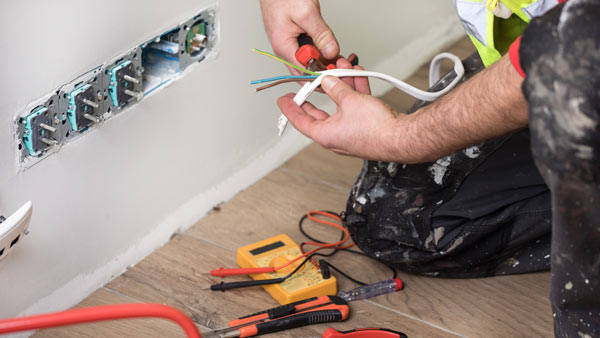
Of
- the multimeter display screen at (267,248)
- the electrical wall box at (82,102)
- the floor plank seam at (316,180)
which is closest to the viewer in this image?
the electrical wall box at (82,102)

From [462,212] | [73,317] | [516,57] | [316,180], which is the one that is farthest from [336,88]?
[316,180]

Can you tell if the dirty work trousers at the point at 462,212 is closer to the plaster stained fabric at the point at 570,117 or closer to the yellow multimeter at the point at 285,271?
the yellow multimeter at the point at 285,271

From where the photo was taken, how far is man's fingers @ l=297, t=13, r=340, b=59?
1.15 m

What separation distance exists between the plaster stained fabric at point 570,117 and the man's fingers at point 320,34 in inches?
15.3

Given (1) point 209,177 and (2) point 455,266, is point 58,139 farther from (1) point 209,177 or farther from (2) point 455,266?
(2) point 455,266

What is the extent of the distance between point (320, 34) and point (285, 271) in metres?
0.45

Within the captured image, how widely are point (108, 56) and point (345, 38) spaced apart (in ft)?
2.56

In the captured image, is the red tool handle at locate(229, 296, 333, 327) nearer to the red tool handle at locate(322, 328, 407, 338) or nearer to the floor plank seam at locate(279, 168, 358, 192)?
the red tool handle at locate(322, 328, 407, 338)

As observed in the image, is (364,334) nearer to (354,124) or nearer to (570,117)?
(354,124)

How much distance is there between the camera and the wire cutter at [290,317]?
1.17 meters

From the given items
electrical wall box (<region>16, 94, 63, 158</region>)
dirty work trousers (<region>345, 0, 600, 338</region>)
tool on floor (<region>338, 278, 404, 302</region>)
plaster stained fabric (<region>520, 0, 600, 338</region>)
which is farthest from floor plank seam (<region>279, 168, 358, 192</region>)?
plaster stained fabric (<region>520, 0, 600, 338</region>)

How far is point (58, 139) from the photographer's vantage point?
112 centimetres

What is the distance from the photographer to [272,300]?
4.29 feet

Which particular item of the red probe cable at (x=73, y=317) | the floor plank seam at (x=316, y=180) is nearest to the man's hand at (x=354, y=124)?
the red probe cable at (x=73, y=317)
